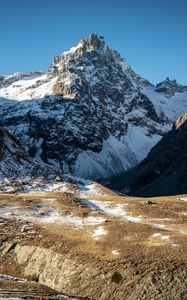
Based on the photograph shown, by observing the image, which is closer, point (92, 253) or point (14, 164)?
point (92, 253)

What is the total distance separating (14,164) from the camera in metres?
118

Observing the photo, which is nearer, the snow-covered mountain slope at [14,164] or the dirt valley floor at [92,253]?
→ the dirt valley floor at [92,253]

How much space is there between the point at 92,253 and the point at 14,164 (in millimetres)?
74458

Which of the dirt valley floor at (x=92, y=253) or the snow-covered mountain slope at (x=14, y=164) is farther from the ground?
the snow-covered mountain slope at (x=14, y=164)

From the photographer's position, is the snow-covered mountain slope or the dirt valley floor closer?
the dirt valley floor

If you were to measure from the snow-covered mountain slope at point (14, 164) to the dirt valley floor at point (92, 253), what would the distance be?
134ft

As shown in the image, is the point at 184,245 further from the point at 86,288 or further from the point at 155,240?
the point at 86,288

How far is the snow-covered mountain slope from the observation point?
112 metres

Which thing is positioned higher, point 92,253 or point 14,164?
point 14,164

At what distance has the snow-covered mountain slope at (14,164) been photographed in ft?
368

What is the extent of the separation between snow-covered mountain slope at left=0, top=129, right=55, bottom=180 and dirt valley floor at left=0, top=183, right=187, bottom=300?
40.9 metres

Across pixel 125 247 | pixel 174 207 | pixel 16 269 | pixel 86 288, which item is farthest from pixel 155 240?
pixel 174 207

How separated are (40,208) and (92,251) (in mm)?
25087

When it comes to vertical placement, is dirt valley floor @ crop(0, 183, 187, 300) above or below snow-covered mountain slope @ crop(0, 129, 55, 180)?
below
